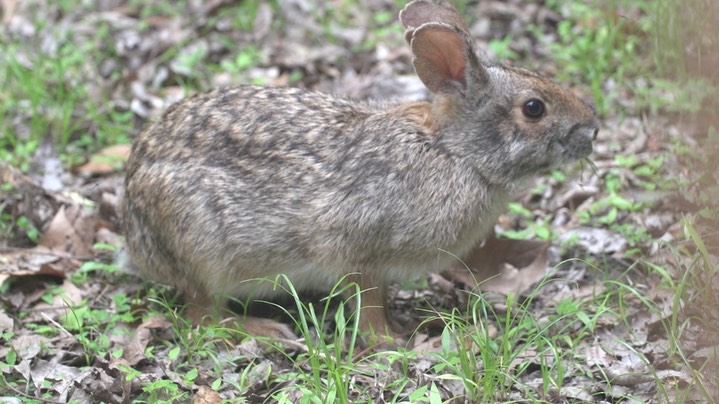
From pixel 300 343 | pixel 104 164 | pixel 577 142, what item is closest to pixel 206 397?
pixel 300 343

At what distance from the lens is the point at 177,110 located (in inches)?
253

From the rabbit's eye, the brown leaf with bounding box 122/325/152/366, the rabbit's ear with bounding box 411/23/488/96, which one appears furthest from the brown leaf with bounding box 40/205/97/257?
the rabbit's eye

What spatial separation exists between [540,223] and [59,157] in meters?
3.86

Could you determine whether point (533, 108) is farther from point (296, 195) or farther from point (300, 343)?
point (300, 343)

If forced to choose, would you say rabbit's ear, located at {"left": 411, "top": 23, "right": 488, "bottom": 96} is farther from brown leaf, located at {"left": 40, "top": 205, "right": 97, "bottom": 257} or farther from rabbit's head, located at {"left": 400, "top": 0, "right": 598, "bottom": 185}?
brown leaf, located at {"left": 40, "top": 205, "right": 97, "bottom": 257}

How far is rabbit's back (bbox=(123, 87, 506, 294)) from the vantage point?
575 centimetres

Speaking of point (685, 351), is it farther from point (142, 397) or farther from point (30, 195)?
point (30, 195)

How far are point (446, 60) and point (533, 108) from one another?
56 centimetres

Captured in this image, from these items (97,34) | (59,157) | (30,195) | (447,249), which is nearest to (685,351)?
(447,249)

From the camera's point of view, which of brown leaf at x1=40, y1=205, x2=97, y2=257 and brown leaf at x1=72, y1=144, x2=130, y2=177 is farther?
brown leaf at x1=72, y1=144, x2=130, y2=177

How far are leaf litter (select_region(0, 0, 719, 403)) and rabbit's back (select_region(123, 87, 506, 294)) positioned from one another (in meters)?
0.43

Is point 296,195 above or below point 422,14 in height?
below

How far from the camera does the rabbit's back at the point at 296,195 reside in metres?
5.75

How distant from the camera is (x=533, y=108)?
5.65 m
